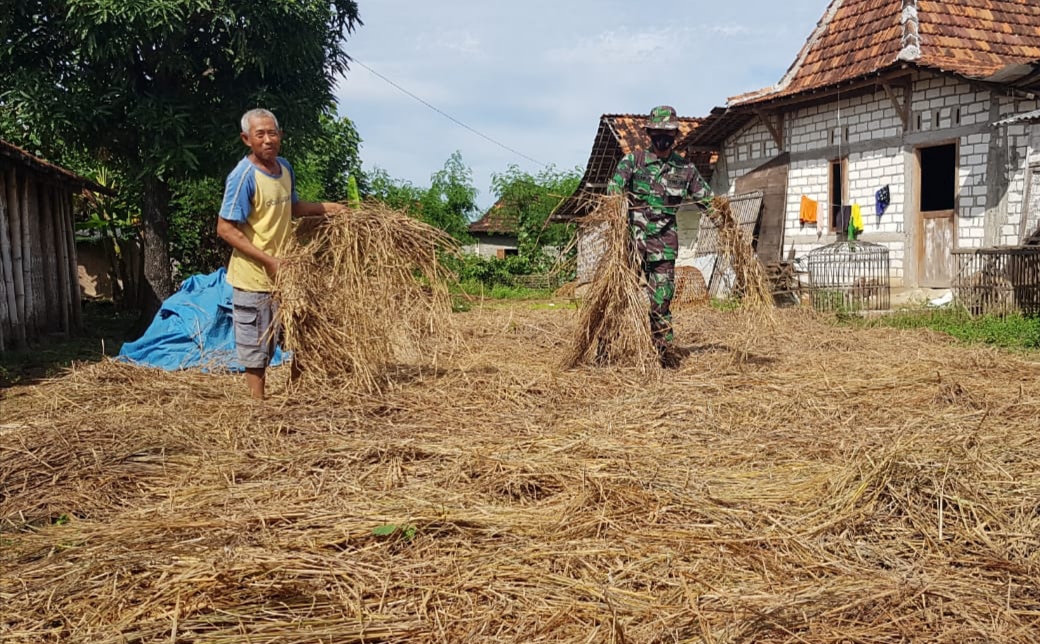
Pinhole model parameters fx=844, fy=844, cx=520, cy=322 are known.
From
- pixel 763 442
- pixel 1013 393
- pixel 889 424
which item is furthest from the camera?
pixel 1013 393

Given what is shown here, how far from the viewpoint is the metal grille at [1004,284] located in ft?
32.5

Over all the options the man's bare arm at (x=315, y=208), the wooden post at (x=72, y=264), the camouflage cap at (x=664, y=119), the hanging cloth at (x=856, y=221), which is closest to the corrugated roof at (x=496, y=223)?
the hanging cloth at (x=856, y=221)

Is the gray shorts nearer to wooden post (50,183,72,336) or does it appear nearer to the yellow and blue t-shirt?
the yellow and blue t-shirt

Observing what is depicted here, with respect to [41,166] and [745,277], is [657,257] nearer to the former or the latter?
[745,277]

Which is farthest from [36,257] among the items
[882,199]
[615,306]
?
[882,199]

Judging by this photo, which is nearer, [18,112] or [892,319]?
[18,112]

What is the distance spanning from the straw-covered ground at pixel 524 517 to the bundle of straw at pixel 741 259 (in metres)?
1.12

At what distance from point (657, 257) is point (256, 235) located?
2.93 metres

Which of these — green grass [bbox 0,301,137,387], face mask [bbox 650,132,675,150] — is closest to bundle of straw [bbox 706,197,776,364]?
face mask [bbox 650,132,675,150]

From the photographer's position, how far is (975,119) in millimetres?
11547

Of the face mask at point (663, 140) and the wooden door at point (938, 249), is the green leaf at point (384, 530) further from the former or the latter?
the wooden door at point (938, 249)

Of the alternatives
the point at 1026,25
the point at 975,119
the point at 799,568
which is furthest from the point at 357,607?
the point at 1026,25

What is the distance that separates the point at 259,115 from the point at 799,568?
3993 millimetres

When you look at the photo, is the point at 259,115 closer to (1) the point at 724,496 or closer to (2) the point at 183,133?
(1) the point at 724,496
